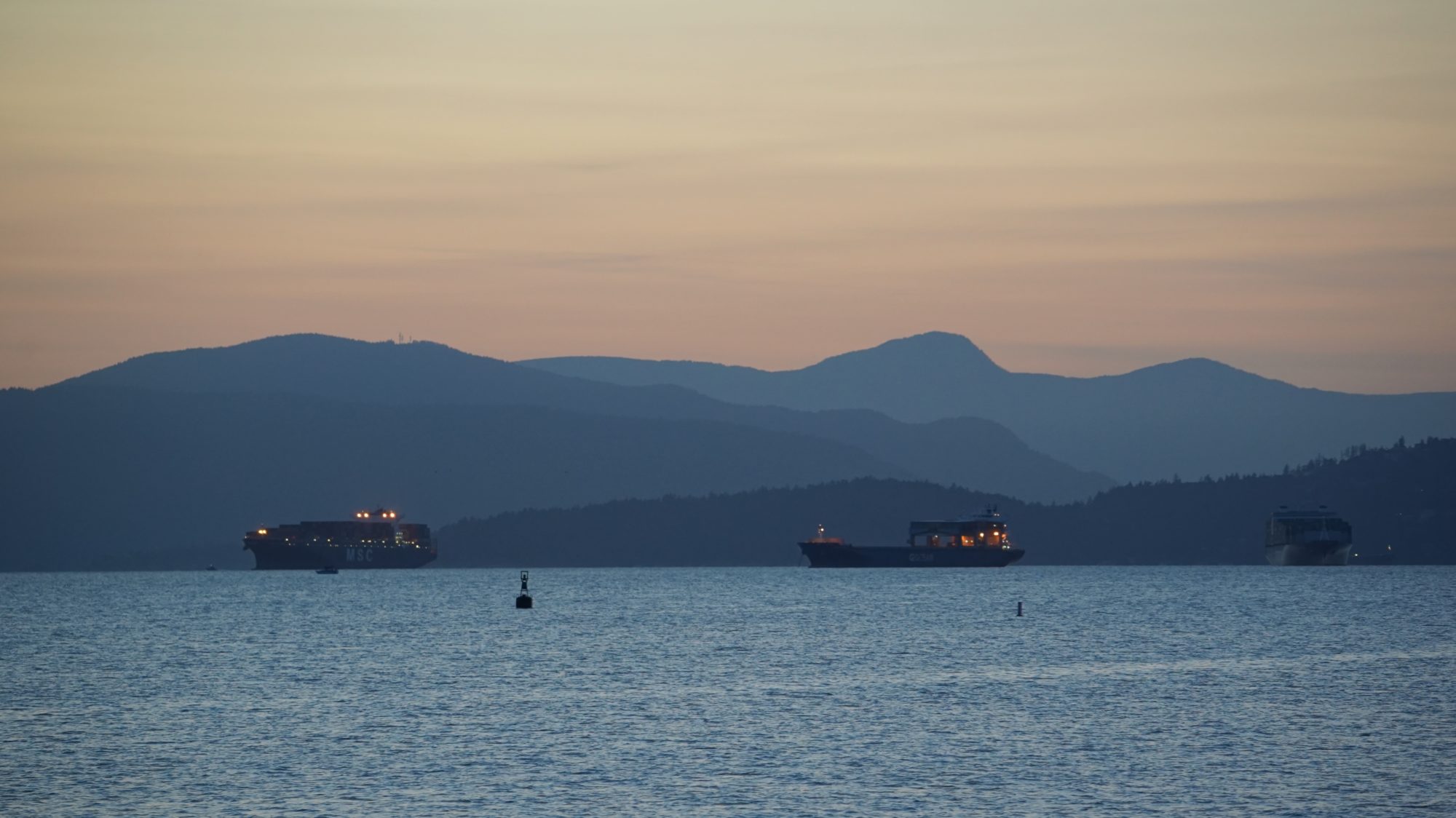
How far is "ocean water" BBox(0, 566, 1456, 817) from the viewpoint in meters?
61.9

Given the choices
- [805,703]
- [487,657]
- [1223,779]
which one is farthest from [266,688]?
[1223,779]

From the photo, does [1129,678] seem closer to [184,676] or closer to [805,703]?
[805,703]

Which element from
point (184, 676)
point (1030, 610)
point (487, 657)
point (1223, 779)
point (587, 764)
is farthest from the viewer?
point (1030, 610)

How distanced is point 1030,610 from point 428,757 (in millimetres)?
127808

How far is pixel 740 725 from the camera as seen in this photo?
8119 cm

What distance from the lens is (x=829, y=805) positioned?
198 feet

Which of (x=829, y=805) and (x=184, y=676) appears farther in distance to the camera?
(x=184, y=676)

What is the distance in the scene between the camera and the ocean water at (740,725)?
61.9 m

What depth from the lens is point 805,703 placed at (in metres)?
89.8

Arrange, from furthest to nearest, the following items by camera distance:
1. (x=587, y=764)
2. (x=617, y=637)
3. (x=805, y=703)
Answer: (x=617, y=637) < (x=805, y=703) < (x=587, y=764)

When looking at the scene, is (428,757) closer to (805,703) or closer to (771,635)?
(805,703)

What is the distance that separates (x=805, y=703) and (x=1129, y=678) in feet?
76.7

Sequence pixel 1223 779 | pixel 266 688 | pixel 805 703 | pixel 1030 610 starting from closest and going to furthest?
pixel 1223 779 → pixel 805 703 → pixel 266 688 → pixel 1030 610

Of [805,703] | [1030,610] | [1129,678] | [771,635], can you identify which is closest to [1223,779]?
[805,703]
